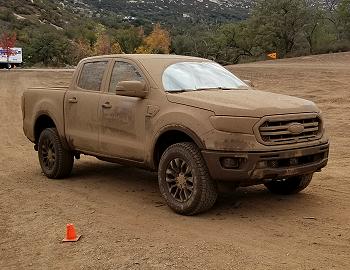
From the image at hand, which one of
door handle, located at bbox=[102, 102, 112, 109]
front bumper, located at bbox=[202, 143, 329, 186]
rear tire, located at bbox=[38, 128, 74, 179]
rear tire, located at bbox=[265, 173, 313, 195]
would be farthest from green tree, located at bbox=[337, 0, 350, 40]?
front bumper, located at bbox=[202, 143, 329, 186]

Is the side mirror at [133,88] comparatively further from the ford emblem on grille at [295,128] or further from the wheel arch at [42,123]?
the wheel arch at [42,123]

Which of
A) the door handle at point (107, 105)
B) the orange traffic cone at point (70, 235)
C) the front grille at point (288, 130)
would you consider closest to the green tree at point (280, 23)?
the door handle at point (107, 105)

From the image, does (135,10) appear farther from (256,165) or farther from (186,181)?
(256,165)

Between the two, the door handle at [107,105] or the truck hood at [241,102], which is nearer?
the truck hood at [241,102]

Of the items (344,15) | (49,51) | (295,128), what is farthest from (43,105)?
(49,51)

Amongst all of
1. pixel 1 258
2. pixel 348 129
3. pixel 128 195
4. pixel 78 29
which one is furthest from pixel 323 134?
pixel 78 29

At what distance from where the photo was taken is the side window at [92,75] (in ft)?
26.7

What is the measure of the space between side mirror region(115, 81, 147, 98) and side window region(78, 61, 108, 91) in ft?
3.30

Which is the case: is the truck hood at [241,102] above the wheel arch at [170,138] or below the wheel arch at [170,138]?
above

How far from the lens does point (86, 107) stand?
26.5 ft

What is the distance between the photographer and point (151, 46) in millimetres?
77812

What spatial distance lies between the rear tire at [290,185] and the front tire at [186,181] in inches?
57.0

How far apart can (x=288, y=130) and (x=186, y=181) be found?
1281mm

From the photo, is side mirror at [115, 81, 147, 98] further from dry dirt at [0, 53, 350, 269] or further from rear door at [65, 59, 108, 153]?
dry dirt at [0, 53, 350, 269]
